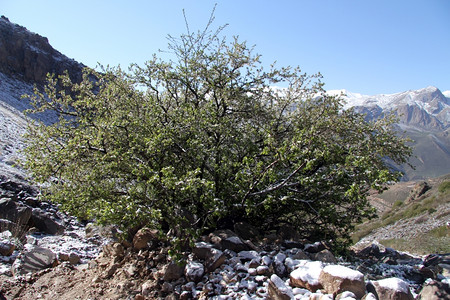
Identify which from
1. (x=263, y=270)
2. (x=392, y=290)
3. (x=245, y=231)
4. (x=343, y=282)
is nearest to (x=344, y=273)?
(x=343, y=282)

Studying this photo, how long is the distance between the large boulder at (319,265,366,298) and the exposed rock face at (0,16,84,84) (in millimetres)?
79267

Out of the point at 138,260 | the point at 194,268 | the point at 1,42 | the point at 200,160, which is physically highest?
the point at 1,42

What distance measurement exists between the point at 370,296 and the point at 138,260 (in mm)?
5472

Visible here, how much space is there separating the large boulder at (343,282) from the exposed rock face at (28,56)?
79267 millimetres

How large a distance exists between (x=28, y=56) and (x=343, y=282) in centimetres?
9021

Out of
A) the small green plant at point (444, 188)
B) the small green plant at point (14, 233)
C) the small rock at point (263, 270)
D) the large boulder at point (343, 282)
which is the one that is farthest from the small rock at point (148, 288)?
the small green plant at point (444, 188)

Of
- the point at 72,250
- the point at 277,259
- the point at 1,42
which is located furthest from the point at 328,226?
the point at 1,42

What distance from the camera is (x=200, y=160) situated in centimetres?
820

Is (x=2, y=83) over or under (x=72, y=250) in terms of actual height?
over

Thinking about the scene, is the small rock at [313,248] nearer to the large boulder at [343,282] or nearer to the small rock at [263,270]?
the small rock at [263,270]

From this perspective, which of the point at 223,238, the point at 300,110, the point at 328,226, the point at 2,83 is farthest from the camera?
the point at 2,83

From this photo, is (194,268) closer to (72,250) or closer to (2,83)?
(72,250)

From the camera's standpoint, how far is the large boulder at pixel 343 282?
497 centimetres

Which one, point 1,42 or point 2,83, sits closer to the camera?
point 2,83
